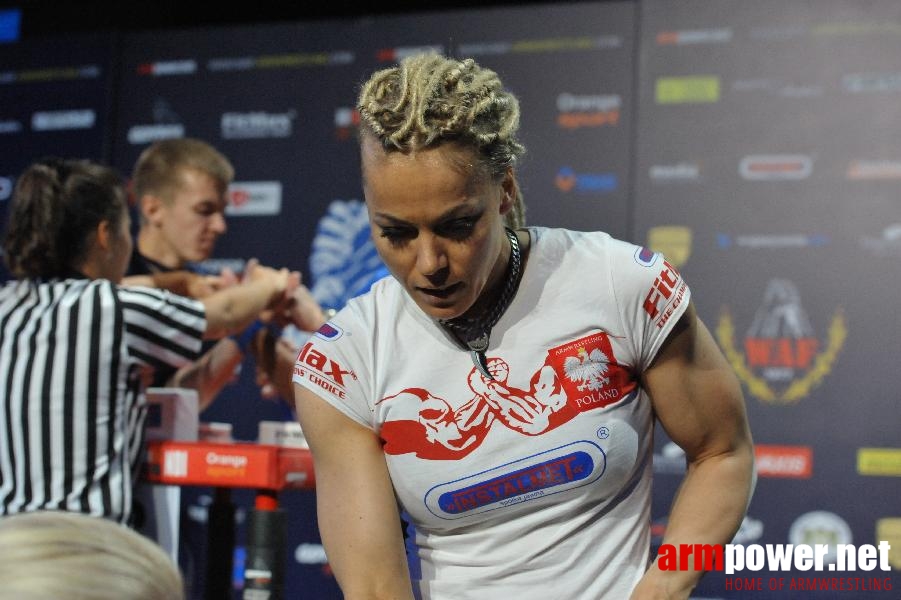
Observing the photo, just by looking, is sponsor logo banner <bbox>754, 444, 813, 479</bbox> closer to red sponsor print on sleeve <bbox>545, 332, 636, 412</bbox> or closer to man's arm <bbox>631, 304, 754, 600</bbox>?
man's arm <bbox>631, 304, 754, 600</bbox>

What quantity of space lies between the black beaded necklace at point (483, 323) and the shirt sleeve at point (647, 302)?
14 cm

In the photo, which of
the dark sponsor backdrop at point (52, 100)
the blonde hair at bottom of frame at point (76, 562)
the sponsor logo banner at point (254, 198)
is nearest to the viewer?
the blonde hair at bottom of frame at point (76, 562)

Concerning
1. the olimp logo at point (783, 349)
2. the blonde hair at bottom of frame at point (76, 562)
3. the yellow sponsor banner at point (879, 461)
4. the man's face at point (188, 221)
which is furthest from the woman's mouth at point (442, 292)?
the yellow sponsor banner at point (879, 461)

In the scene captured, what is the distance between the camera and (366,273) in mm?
4625

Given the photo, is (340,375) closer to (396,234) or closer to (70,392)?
(396,234)


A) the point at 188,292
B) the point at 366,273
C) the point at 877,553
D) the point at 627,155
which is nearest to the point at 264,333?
the point at 188,292

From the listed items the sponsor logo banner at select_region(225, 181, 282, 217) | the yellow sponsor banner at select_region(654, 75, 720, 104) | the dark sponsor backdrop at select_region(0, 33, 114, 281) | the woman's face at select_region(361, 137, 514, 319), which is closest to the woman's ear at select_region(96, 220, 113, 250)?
the woman's face at select_region(361, 137, 514, 319)

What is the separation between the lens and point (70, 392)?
7.55 ft

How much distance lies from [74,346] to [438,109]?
128cm

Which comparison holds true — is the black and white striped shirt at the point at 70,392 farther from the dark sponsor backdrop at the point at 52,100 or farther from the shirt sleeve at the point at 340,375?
the dark sponsor backdrop at the point at 52,100

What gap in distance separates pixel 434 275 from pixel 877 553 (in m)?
2.97

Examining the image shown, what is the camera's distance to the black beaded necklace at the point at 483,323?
1.50 m

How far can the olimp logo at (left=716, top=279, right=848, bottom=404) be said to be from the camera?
4.00 meters

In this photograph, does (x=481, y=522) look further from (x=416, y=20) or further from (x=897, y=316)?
(x=416, y=20)
